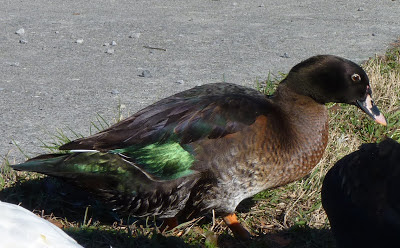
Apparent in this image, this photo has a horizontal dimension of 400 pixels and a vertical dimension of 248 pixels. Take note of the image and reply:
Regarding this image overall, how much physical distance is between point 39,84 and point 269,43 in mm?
2714

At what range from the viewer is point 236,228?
4004 mm

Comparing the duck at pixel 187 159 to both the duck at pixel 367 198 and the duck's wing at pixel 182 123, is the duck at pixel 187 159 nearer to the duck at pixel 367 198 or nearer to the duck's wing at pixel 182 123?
the duck's wing at pixel 182 123

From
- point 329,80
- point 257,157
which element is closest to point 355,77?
point 329,80

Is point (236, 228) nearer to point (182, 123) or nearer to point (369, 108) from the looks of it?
point (182, 123)

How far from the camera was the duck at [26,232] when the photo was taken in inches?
92.6

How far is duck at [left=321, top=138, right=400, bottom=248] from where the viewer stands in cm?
268

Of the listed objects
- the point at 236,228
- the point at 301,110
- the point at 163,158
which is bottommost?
the point at 236,228

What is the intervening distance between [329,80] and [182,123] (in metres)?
1.00

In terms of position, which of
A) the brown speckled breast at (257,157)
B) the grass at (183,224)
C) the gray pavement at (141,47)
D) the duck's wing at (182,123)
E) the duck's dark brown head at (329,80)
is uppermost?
the duck's dark brown head at (329,80)

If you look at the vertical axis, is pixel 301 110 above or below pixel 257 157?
above

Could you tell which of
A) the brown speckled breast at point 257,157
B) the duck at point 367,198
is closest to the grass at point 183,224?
the brown speckled breast at point 257,157

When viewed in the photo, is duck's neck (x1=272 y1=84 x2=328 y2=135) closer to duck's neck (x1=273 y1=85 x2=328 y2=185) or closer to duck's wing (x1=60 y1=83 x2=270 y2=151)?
duck's neck (x1=273 y1=85 x2=328 y2=185)

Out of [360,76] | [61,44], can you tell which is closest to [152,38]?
[61,44]

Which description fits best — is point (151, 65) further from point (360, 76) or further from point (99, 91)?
point (360, 76)
